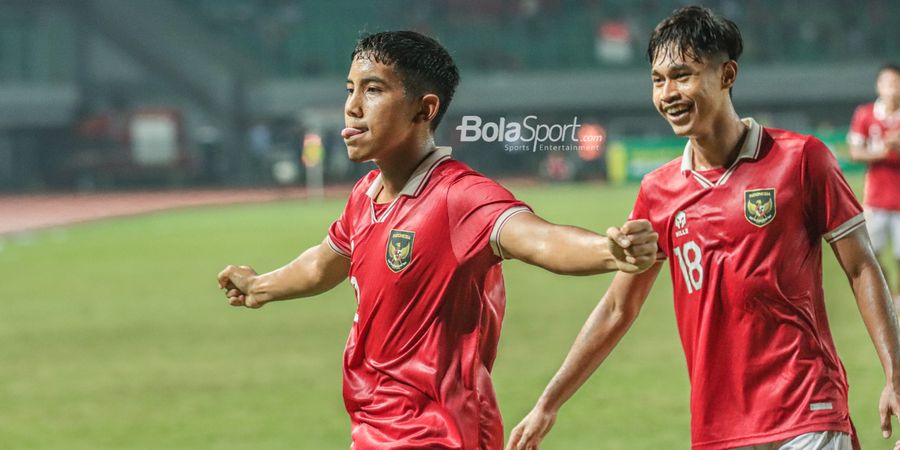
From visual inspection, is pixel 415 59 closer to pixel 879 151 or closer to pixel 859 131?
pixel 879 151

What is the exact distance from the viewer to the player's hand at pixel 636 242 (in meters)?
2.80

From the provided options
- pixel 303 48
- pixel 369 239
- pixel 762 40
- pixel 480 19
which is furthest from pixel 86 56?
pixel 369 239

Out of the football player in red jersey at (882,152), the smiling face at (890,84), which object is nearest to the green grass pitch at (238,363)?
the football player in red jersey at (882,152)

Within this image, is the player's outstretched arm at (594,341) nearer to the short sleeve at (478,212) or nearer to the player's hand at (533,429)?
the player's hand at (533,429)

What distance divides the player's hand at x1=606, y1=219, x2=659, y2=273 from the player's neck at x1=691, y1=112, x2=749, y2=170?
39.6 inches

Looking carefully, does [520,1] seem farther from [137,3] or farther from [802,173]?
[802,173]

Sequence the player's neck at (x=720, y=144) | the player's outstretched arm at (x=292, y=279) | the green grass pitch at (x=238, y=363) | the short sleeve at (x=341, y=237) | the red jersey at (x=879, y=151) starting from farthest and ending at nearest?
the red jersey at (x=879, y=151) < the green grass pitch at (x=238, y=363) < the player's outstretched arm at (x=292, y=279) < the short sleeve at (x=341, y=237) < the player's neck at (x=720, y=144)

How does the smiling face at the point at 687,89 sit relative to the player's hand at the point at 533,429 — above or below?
above

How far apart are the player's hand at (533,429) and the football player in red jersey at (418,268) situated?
1.29ft

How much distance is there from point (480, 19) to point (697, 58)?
42.7m

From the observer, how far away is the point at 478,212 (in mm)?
3363

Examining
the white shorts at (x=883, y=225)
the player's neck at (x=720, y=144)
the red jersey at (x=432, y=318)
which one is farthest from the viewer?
the white shorts at (x=883, y=225)

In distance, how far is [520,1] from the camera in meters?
46.6

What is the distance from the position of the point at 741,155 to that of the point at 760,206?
0.17 meters
